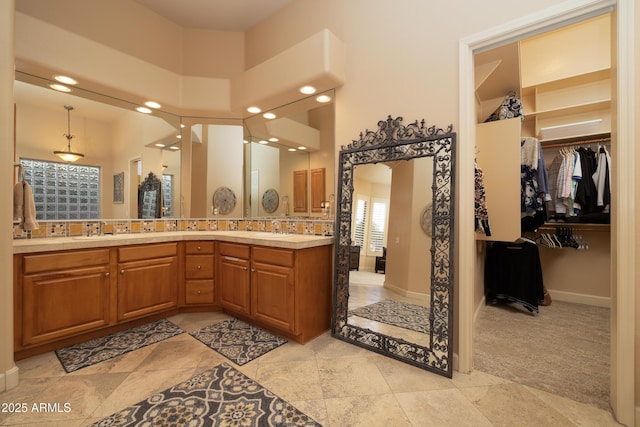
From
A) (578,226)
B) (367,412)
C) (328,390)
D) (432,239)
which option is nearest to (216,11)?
(432,239)

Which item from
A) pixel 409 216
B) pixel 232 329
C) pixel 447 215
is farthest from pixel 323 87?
pixel 232 329

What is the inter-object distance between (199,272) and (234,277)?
18.8 inches

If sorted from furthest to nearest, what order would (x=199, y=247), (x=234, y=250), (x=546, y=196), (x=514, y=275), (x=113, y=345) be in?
(x=514, y=275) → (x=546, y=196) → (x=199, y=247) → (x=234, y=250) → (x=113, y=345)

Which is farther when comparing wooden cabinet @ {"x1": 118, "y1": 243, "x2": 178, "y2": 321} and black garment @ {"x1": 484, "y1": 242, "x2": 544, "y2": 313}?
black garment @ {"x1": 484, "y1": 242, "x2": 544, "y2": 313}

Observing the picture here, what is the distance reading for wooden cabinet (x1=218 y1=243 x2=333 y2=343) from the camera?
7.79ft

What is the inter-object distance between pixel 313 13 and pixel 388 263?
2595mm

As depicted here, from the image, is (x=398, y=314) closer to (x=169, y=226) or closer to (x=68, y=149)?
(x=169, y=226)

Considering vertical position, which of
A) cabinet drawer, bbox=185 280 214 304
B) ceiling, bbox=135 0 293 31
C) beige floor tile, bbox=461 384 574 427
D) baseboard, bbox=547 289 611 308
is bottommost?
beige floor tile, bbox=461 384 574 427

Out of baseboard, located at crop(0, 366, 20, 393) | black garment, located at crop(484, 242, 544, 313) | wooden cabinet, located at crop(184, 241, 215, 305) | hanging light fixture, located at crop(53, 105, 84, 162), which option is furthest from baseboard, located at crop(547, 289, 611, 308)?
hanging light fixture, located at crop(53, 105, 84, 162)

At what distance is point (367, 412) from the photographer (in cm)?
158

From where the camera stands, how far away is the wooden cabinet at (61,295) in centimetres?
207

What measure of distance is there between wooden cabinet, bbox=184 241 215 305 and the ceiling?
8.53ft

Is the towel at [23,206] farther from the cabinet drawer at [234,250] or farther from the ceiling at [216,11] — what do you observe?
the ceiling at [216,11]

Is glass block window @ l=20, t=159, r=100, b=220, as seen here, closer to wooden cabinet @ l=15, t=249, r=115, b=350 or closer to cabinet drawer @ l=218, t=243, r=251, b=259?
wooden cabinet @ l=15, t=249, r=115, b=350
